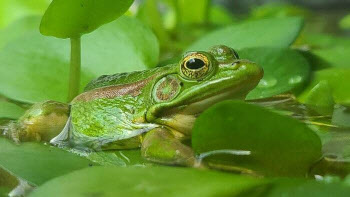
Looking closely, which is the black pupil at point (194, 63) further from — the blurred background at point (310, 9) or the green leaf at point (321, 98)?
the blurred background at point (310, 9)

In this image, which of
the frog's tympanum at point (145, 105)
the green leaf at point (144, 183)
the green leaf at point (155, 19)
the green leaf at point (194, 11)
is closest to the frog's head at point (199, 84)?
the frog's tympanum at point (145, 105)

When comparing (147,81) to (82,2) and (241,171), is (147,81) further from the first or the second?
(241,171)

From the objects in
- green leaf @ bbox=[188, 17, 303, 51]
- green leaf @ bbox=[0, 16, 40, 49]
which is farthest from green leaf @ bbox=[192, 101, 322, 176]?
green leaf @ bbox=[0, 16, 40, 49]

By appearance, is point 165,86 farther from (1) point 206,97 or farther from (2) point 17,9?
(2) point 17,9

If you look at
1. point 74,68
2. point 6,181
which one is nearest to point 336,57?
point 74,68

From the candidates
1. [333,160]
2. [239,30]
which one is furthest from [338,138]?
[239,30]

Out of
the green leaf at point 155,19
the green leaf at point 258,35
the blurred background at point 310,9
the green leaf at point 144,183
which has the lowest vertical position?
the green leaf at point 144,183

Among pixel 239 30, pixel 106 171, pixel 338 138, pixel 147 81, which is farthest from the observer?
pixel 239 30
